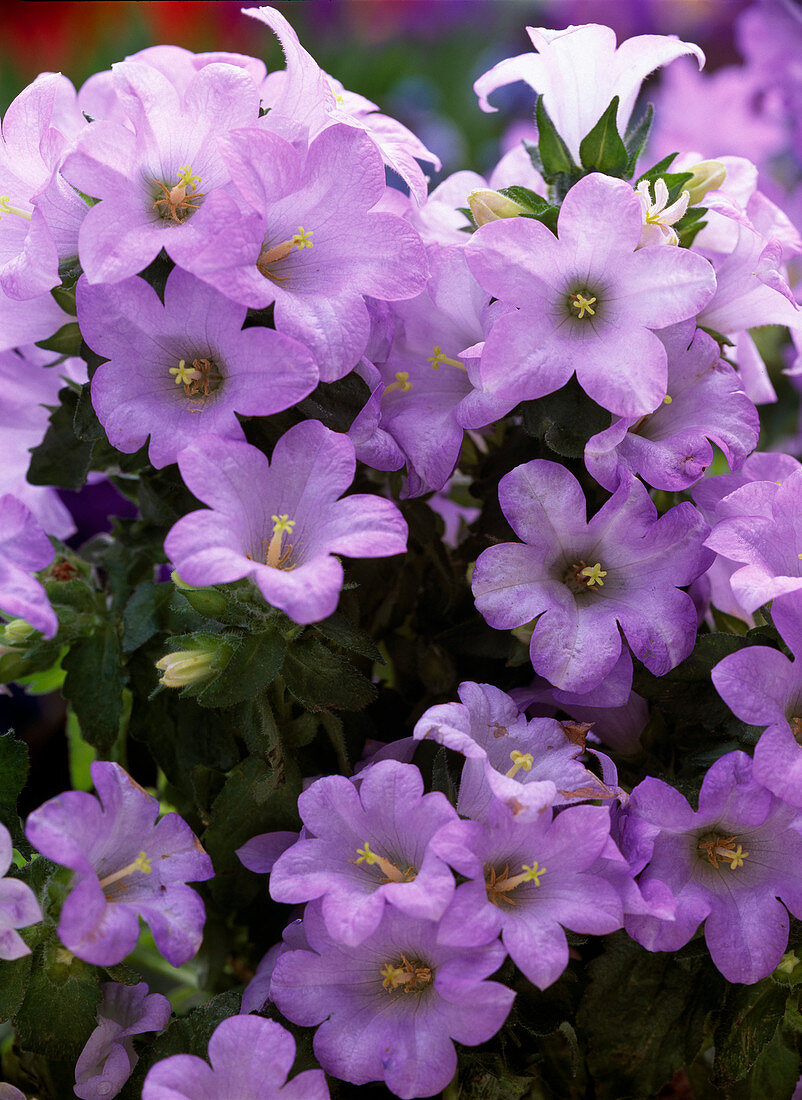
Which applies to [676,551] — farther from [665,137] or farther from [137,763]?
[665,137]

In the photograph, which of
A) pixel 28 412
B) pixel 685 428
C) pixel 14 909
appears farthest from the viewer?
pixel 28 412

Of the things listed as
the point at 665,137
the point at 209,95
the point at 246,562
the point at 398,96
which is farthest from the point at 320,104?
the point at 398,96

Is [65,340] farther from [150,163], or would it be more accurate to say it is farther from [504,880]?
[504,880]

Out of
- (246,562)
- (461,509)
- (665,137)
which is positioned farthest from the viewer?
(665,137)

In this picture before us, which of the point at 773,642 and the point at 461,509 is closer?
the point at 773,642

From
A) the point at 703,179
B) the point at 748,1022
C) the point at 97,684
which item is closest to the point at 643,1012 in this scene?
the point at 748,1022

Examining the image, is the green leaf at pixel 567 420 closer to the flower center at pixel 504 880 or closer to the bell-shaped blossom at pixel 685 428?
the bell-shaped blossom at pixel 685 428

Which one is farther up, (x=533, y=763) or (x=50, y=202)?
(x=50, y=202)

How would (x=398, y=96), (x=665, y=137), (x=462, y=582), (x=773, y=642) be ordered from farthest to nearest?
(x=398, y=96) → (x=665, y=137) → (x=462, y=582) → (x=773, y=642)

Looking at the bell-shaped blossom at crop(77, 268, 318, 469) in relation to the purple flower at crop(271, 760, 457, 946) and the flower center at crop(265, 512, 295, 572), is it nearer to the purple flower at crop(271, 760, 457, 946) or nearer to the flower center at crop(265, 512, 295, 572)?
the flower center at crop(265, 512, 295, 572)
